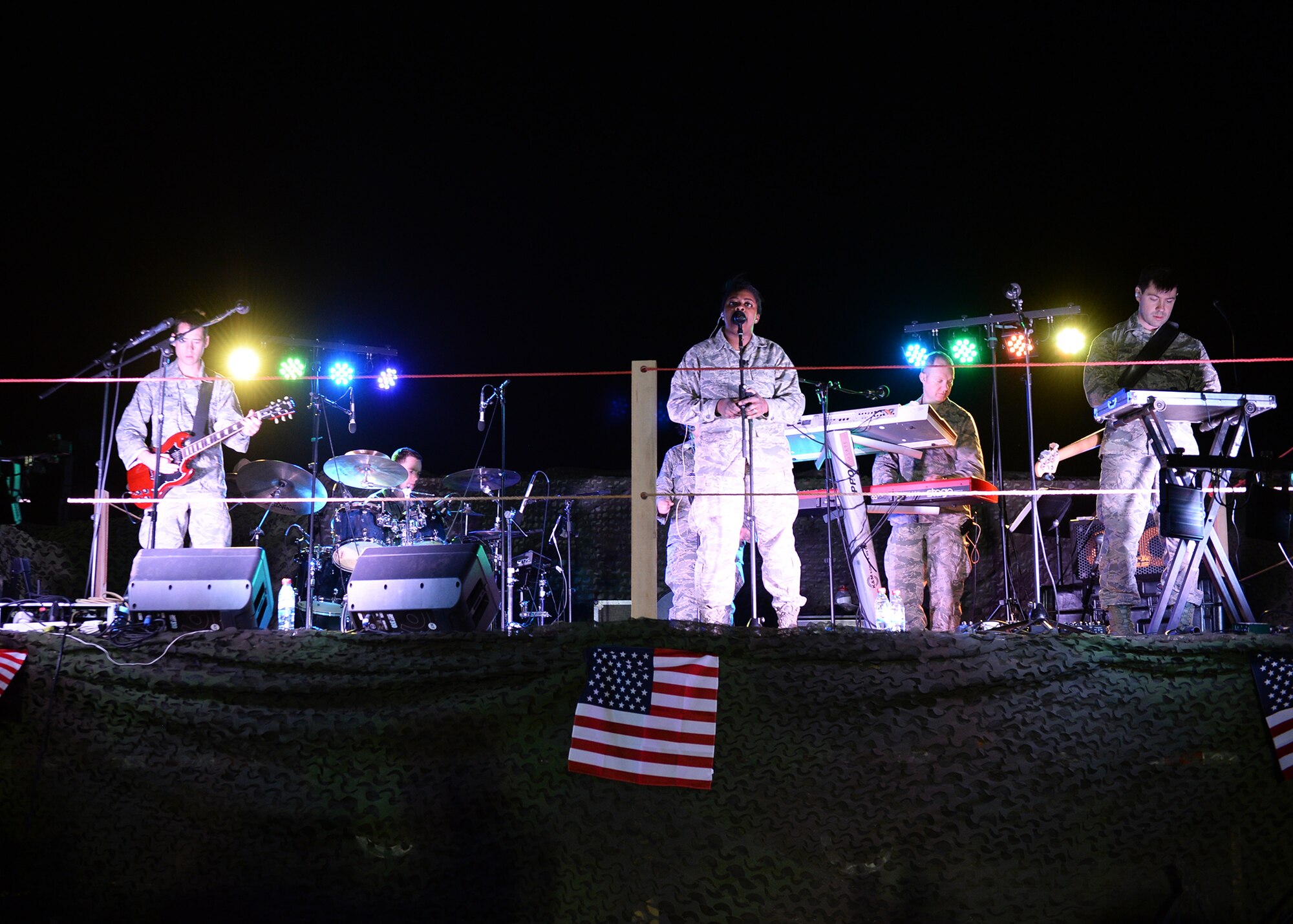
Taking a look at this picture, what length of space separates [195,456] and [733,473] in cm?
304

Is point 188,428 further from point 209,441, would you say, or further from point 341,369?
point 341,369

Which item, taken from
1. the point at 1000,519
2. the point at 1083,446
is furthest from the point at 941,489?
the point at 1000,519

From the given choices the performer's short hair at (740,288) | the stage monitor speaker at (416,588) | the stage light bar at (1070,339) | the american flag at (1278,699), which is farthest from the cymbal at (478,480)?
the american flag at (1278,699)

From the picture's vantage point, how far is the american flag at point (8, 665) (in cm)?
295

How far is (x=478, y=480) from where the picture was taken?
21.7ft

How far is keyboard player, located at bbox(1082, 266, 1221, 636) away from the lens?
424cm

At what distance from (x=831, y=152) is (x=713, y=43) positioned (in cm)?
130

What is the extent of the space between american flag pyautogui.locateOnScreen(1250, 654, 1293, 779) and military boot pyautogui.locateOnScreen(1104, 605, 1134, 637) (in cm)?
129

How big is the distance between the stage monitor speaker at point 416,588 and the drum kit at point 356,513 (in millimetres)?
2366

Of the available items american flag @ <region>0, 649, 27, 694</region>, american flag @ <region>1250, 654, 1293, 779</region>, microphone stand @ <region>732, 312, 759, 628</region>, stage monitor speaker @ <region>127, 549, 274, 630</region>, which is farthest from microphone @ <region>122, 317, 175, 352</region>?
american flag @ <region>1250, 654, 1293, 779</region>

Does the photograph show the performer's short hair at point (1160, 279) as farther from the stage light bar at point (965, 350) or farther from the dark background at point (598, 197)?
the dark background at point (598, 197)

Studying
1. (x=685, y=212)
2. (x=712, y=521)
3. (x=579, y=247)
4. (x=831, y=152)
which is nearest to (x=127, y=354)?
(x=579, y=247)

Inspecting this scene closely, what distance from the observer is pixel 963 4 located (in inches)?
289

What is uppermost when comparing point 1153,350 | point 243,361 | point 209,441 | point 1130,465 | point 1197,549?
point 243,361
